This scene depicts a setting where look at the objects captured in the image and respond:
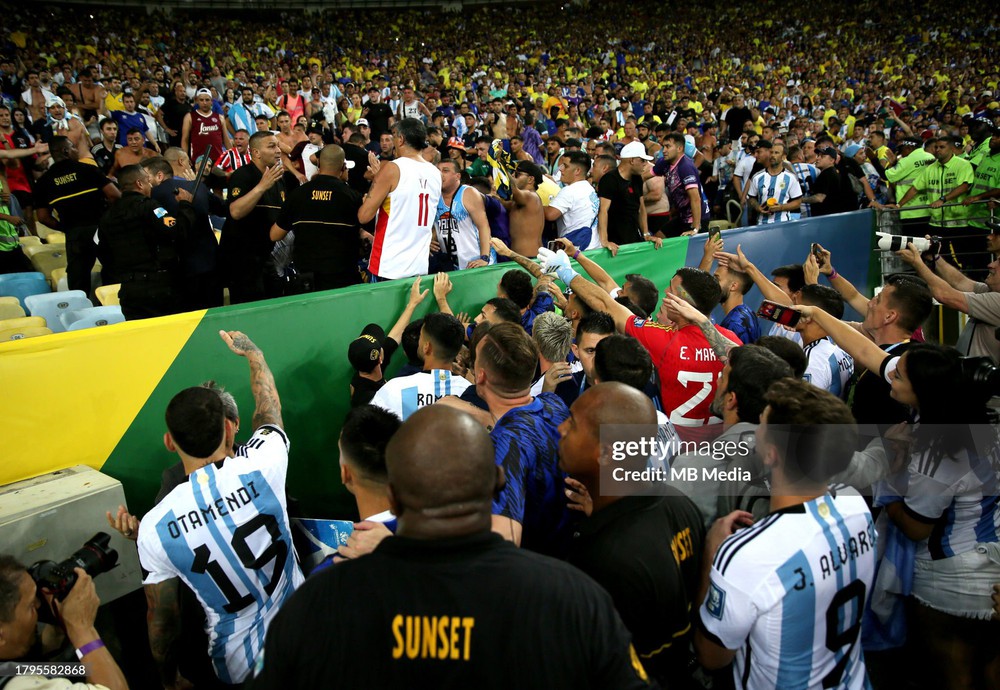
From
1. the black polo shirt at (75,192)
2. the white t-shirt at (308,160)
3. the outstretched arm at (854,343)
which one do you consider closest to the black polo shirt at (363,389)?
the outstretched arm at (854,343)

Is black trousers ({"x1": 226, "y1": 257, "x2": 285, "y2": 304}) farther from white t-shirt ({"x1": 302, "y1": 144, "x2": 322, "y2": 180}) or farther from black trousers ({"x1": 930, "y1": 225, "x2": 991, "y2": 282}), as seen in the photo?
black trousers ({"x1": 930, "y1": 225, "x2": 991, "y2": 282})

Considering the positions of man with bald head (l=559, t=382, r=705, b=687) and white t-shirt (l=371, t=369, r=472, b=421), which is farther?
white t-shirt (l=371, t=369, r=472, b=421)

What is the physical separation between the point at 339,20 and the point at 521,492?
2934 cm

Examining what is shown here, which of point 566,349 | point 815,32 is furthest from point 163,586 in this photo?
point 815,32

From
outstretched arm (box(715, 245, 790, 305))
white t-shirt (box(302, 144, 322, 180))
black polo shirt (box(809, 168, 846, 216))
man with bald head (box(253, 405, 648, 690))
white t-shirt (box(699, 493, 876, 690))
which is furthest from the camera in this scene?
black polo shirt (box(809, 168, 846, 216))

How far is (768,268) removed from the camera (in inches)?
312

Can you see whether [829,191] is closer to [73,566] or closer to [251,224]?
[251,224]

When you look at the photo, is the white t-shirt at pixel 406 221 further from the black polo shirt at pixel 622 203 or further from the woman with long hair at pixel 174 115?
the woman with long hair at pixel 174 115

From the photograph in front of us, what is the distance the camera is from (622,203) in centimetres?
773

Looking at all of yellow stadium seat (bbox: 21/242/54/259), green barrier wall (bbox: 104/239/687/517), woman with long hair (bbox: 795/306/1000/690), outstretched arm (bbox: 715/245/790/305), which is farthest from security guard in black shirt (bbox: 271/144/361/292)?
woman with long hair (bbox: 795/306/1000/690)

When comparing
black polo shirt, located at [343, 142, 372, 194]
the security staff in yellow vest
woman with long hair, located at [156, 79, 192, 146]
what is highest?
woman with long hair, located at [156, 79, 192, 146]

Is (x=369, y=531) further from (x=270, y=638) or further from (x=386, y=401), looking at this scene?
(x=386, y=401)

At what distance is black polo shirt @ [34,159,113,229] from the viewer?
22.6ft

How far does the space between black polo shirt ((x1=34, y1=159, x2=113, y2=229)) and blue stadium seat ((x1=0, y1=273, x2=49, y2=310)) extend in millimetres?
617
